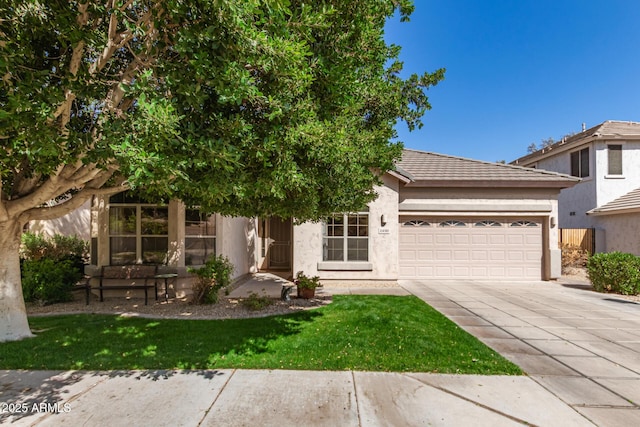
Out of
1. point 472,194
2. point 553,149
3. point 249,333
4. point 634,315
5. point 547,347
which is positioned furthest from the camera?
point 553,149

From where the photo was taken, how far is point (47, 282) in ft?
26.9

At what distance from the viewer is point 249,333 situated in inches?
234

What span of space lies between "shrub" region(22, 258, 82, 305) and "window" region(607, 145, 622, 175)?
21.8 m

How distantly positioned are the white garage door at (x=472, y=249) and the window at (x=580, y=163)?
247 inches

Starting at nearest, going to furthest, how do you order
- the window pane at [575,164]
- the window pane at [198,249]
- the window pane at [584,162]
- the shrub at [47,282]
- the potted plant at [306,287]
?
the shrub at [47,282] → the potted plant at [306,287] → the window pane at [198,249] → the window pane at [584,162] → the window pane at [575,164]

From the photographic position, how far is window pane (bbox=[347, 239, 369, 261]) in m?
11.2

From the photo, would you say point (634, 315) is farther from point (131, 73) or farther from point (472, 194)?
point (131, 73)

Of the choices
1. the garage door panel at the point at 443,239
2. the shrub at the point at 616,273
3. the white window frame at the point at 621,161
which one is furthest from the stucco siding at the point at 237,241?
the white window frame at the point at 621,161

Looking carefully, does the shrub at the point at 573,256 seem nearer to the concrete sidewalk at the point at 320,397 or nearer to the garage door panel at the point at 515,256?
the garage door panel at the point at 515,256

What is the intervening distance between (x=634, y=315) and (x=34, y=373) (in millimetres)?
11816

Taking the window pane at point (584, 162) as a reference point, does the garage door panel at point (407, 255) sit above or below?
below

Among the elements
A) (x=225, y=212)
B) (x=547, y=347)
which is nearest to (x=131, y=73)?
(x=225, y=212)

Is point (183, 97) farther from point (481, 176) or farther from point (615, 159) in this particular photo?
point (615, 159)

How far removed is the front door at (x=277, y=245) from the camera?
1388 centimetres
